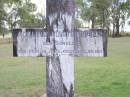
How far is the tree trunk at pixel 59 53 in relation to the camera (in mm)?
4535

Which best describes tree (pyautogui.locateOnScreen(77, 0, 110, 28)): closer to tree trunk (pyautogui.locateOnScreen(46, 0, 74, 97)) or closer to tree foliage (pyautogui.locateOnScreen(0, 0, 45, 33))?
tree foliage (pyautogui.locateOnScreen(0, 0, 45, 33))

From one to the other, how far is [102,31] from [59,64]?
0.59 metres

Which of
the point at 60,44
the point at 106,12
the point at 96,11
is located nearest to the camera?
the point at 60,44

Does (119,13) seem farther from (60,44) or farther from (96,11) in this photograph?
(60,44)

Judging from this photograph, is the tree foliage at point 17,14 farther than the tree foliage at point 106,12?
No

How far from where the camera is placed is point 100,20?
87.2 metres

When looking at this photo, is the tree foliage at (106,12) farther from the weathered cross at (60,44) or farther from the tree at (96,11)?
the weathered cross at (60,44)

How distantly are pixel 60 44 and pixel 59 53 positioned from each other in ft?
0.32

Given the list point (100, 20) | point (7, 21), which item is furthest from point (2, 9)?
point (100, 20)

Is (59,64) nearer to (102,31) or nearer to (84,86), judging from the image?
(102,31)

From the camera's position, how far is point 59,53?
15.1 feet

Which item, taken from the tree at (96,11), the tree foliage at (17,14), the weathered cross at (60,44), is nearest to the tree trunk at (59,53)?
the weathered cross at (60,44)

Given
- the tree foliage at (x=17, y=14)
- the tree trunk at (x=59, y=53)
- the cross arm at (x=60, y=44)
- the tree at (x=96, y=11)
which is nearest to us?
the tree trunk at (x=59, y=53)

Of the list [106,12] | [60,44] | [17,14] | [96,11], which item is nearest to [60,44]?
[60,44]
